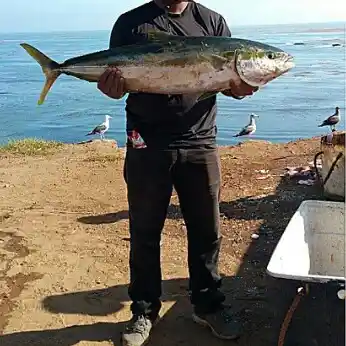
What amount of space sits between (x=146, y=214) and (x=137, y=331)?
2.27 feet

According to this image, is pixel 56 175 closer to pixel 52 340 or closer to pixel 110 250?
pixel 110 250

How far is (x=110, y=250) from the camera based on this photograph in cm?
516

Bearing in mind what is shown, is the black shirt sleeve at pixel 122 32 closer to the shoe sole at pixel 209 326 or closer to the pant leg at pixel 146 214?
the pant leg at pixel 146 214

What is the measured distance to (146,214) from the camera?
347cm

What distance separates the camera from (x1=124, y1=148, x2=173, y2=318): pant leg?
3375 mm

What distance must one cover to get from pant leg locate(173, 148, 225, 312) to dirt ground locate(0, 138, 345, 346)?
25 centimetres

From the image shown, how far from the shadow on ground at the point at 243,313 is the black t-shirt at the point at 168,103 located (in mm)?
986

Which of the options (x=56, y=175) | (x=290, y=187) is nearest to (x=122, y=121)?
(x=56, y=175)

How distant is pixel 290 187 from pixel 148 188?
12.0 feet

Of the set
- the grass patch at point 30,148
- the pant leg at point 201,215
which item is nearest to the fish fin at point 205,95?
the pant leg at point 201,215

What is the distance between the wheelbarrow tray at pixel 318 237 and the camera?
3.71 m

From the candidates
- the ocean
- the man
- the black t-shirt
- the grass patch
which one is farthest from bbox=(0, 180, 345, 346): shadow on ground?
the ocean

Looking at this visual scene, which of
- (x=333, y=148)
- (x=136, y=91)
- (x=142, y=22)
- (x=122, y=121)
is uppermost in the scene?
(x=142, y=22)

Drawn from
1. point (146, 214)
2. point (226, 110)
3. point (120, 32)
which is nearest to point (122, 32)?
point (120, 32)
